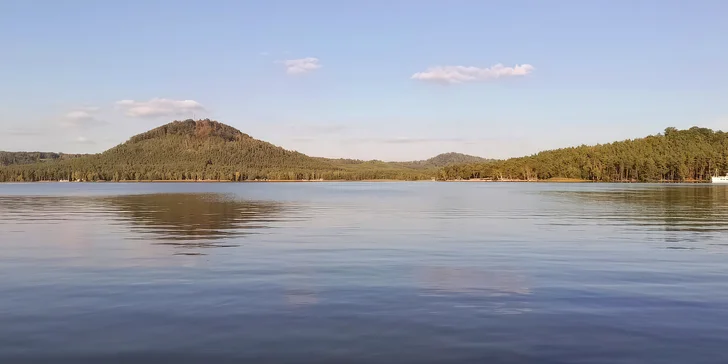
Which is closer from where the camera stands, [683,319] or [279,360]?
[279,360]

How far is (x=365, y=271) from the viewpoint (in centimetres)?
2348

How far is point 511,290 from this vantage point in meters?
19.4

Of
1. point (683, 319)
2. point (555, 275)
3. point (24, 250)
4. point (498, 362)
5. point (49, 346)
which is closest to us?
point (498, 362)

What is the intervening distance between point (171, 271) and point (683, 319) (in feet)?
58.5

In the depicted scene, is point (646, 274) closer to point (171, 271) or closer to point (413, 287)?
point (413, 287)

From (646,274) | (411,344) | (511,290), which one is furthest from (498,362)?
(646,274)

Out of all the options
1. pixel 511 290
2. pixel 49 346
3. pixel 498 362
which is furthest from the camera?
pixel 511 290

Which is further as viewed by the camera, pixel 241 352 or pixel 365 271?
pixel 365 271

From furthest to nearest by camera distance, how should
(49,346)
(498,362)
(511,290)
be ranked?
(511,290)
(49,346)
(498,362)

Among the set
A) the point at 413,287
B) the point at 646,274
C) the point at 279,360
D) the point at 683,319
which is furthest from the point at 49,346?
the point at 646,274

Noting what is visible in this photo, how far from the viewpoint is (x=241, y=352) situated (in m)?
12.5

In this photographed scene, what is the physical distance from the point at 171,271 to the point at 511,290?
13092 millimetres

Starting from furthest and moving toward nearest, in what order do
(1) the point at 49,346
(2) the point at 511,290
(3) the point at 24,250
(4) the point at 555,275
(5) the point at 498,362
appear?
1. (3) the point at 24,250
2. (4) the point at 555,275
3. (2) the point at 511,290
4. (1) the point at 49,346
5. (5) the point at 498,362

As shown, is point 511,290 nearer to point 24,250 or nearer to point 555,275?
point 555,275
